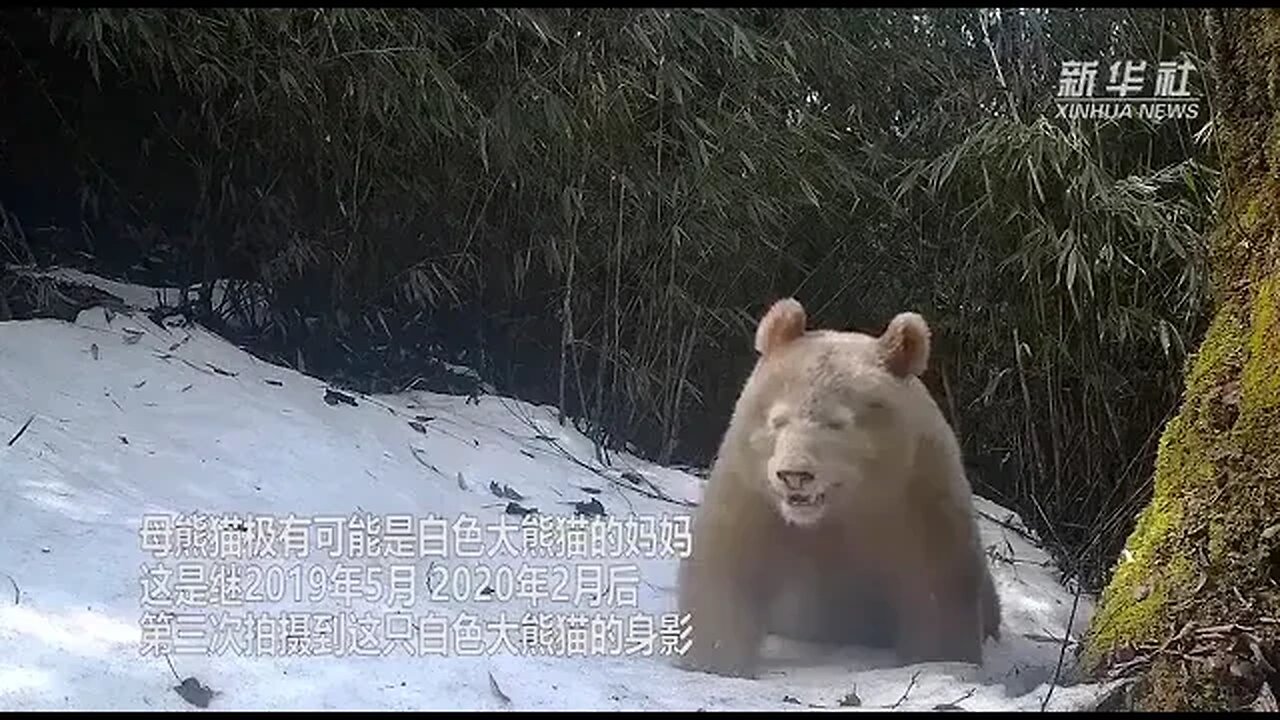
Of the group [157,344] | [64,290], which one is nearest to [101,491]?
[157,344]

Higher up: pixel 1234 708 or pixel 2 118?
pixel 2 118

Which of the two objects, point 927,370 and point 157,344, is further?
point 157,344

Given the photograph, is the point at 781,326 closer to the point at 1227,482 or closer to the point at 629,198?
the point at 629,198

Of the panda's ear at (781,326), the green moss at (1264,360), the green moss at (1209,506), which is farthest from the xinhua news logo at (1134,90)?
the panda's ear at (781,326)

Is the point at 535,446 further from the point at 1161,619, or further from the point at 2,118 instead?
the point at 2,118

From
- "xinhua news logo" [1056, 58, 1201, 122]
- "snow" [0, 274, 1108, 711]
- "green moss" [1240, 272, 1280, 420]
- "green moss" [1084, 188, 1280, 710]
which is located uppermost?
"xinhua news logo" [1056, 58, 1201, 122]

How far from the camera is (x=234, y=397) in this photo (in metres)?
1.51

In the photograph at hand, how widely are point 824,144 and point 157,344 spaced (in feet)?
2.79

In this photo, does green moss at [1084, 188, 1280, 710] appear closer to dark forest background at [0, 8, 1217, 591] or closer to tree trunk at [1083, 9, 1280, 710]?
tree trunk at [1083, 9, 1280, 710]

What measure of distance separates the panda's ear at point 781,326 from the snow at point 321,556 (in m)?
0.18

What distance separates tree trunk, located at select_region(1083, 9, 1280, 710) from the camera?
1146 millimetres

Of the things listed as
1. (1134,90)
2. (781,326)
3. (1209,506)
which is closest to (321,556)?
(781,326)

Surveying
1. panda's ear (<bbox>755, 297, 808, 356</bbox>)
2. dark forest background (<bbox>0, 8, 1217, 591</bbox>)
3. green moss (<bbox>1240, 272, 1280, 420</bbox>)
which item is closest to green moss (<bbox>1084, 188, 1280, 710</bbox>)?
green moss (<bbox>1240, 272, 1280, 420</bbox>)

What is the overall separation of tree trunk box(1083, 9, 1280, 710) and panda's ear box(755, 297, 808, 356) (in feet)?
1.31
